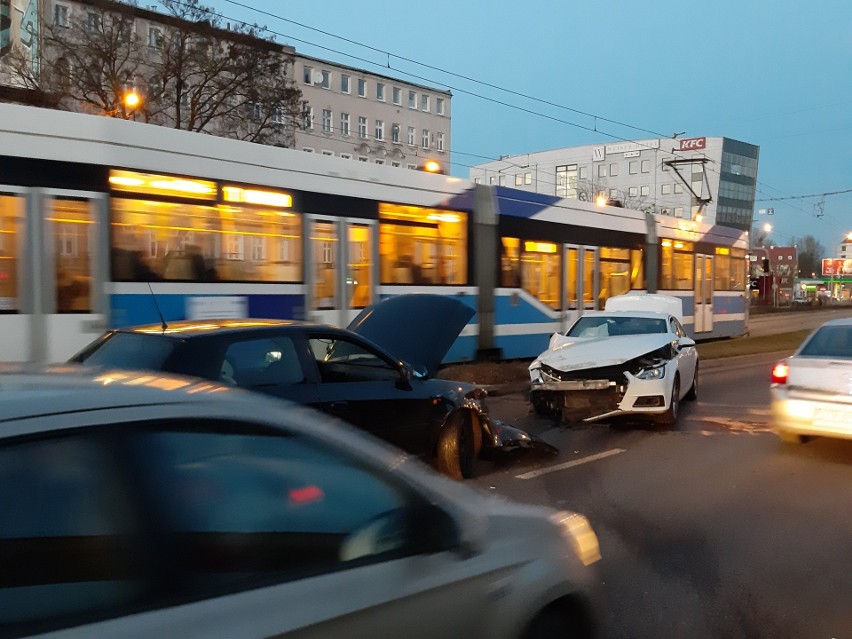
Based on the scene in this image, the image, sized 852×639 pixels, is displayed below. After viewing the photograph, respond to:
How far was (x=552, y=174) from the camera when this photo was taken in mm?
96250

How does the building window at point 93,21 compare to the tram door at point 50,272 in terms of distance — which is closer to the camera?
the tram door at point 50,272

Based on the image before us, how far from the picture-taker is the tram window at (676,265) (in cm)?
2202

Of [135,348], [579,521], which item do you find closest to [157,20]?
[135,348]

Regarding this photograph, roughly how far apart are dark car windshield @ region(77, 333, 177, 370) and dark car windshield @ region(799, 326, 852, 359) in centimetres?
690

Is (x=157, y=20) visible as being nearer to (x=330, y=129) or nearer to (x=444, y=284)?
(x=444, y=284)

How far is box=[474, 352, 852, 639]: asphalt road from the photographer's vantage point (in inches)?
181

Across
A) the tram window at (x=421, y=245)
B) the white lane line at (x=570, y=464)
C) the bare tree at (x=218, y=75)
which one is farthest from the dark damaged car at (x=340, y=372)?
the bare tree at (x=218, y=75)

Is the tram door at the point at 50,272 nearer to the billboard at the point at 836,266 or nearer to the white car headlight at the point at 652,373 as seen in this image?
the white car headlight at the point at 652,373

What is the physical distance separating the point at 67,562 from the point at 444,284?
12861 millimetres

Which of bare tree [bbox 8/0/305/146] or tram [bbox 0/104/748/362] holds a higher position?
bare tree [bbox 8/0/305/146]

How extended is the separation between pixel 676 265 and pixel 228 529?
21.9 metres

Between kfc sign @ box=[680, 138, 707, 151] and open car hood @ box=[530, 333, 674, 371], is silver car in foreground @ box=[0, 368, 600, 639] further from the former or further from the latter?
kfc sign @ box=[680, 138, 707, 151]

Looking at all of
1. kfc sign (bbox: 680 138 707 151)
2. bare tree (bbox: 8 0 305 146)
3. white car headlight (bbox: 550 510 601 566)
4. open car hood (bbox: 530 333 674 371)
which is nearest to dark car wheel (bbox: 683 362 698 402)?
open car hood (bbox: 530 333 674 371)

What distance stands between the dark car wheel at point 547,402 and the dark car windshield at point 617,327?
77.0 inches
